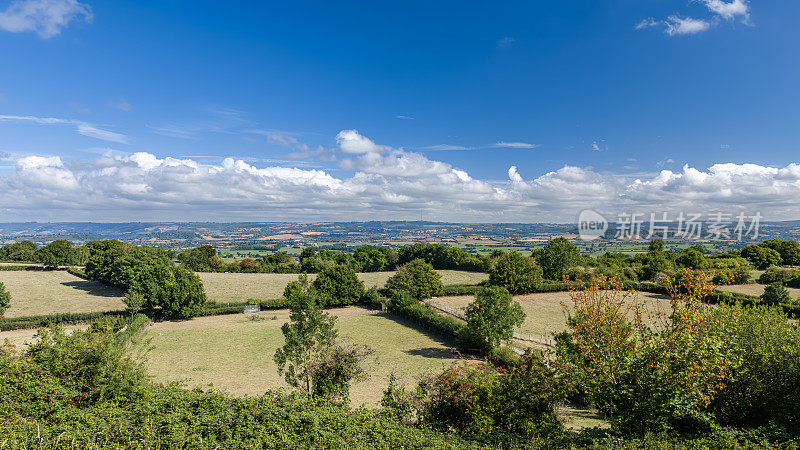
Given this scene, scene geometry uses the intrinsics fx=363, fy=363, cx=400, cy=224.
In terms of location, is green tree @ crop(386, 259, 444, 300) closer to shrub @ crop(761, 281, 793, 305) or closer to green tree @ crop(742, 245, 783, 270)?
shrub @ crop(761, 281, 793, 305)

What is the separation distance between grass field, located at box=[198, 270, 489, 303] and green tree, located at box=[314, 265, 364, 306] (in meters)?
9.65

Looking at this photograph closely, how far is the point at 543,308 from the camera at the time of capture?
43500 millimetres

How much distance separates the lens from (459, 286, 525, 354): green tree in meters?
25.4

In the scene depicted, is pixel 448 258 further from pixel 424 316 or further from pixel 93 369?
pixel 93 369

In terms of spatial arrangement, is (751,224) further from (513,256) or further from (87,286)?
(87,286)

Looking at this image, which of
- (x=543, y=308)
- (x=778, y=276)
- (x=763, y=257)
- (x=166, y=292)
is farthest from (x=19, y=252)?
(x=763, y=257)

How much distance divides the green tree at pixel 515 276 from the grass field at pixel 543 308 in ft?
3.99

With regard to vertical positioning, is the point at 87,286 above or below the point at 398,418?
below

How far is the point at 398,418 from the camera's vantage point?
41.2 feet

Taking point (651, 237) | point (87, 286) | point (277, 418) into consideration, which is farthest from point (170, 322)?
point (651, 237)

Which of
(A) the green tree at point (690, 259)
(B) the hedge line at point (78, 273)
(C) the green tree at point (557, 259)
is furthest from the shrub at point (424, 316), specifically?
(A) the green tree at point (690, 259)

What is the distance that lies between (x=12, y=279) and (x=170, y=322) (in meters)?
39.8

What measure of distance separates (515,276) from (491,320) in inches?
981

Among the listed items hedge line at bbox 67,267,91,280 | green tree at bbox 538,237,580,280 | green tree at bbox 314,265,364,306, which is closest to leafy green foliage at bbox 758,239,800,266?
green tree at bbox 538,237,580,280
